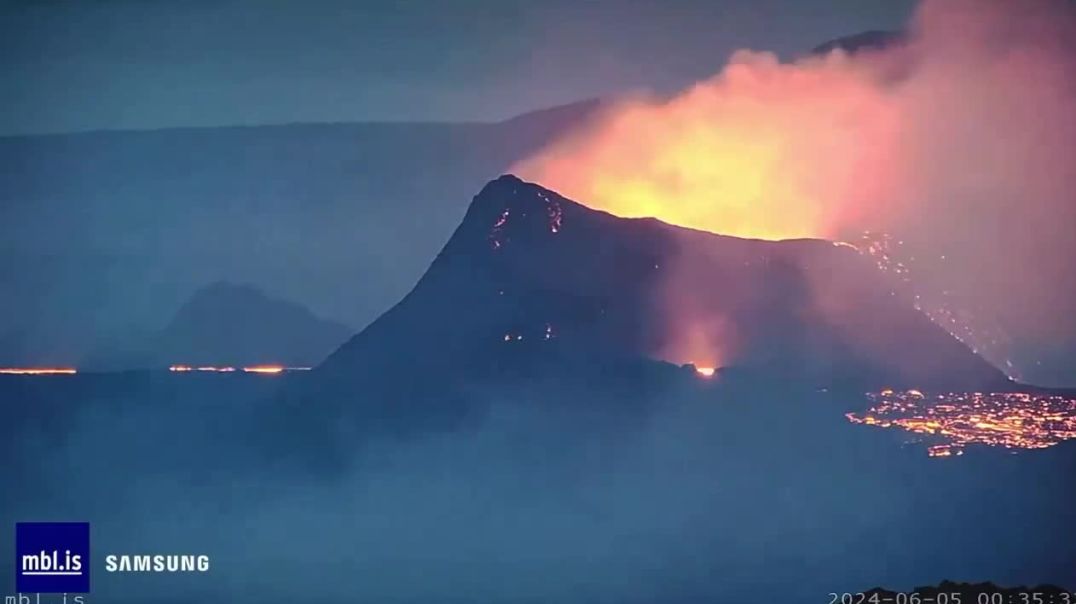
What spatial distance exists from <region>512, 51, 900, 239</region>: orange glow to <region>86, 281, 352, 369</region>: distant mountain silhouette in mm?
958

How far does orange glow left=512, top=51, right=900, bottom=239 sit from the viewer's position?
152 inches

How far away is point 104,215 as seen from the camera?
13.0 feet

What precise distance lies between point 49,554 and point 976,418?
331cm

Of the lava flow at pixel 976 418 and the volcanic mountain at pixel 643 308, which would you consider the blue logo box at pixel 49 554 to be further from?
the lava flow at pixel 976 418

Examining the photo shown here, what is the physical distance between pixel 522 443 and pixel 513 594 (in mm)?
534

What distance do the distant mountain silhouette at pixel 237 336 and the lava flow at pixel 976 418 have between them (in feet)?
6.33

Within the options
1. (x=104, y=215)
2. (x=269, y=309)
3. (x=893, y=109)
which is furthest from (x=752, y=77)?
(x=104, y=215)

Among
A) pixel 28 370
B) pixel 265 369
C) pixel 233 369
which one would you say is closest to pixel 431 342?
pixel 265 369

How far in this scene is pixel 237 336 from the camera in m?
3.87

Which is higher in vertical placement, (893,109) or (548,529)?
(893,109)

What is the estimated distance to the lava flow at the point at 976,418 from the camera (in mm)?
3805

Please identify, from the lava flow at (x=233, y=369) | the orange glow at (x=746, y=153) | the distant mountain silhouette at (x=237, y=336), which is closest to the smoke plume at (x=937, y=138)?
the orange glow at (x=746, y=153)

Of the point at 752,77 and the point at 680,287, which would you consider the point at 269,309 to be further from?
the point at 752,77

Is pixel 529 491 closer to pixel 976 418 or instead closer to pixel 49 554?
pixel 976 418
